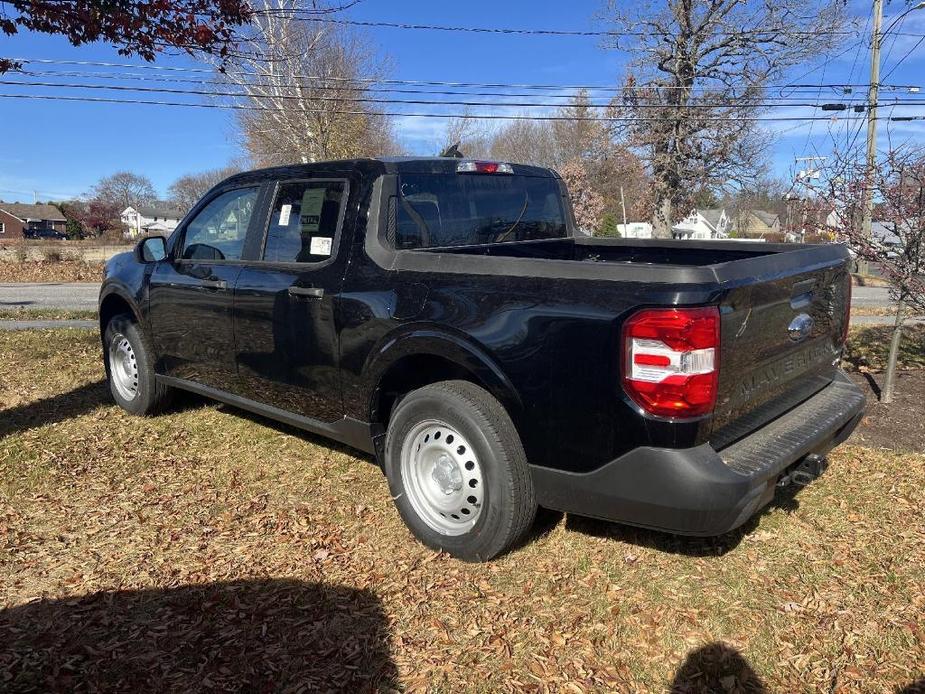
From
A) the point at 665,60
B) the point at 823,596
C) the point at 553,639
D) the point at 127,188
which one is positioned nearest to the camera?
the point at 553,639

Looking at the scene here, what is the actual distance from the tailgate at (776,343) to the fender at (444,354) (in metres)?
0.86

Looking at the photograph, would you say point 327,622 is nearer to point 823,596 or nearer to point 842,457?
point 823,596

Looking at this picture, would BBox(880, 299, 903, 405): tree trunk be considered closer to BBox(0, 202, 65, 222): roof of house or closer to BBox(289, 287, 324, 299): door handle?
BBox(289, 287, 324, 299): door handle

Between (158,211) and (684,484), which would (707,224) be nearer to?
(684,484)

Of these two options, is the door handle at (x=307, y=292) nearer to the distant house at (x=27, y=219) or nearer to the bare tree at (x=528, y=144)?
the bare tree at (x=528, y=144)

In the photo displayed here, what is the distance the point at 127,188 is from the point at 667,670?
352ft

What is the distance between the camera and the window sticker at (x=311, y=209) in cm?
399

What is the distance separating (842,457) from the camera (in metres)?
4.62

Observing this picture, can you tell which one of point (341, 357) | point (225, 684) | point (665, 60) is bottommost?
point (225, 684)

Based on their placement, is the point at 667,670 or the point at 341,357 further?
the point at 341,357

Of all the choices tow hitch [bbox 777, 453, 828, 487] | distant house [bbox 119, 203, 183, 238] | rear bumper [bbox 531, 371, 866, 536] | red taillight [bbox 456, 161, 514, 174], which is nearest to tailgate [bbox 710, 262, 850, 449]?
rear bumper [bbox 531, 371, 866, 536]

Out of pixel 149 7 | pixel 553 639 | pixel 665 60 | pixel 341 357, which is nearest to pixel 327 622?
pixel 553 639

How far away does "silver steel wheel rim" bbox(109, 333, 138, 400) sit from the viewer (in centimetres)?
557

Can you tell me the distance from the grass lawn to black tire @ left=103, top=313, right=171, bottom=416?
890 millimetres
